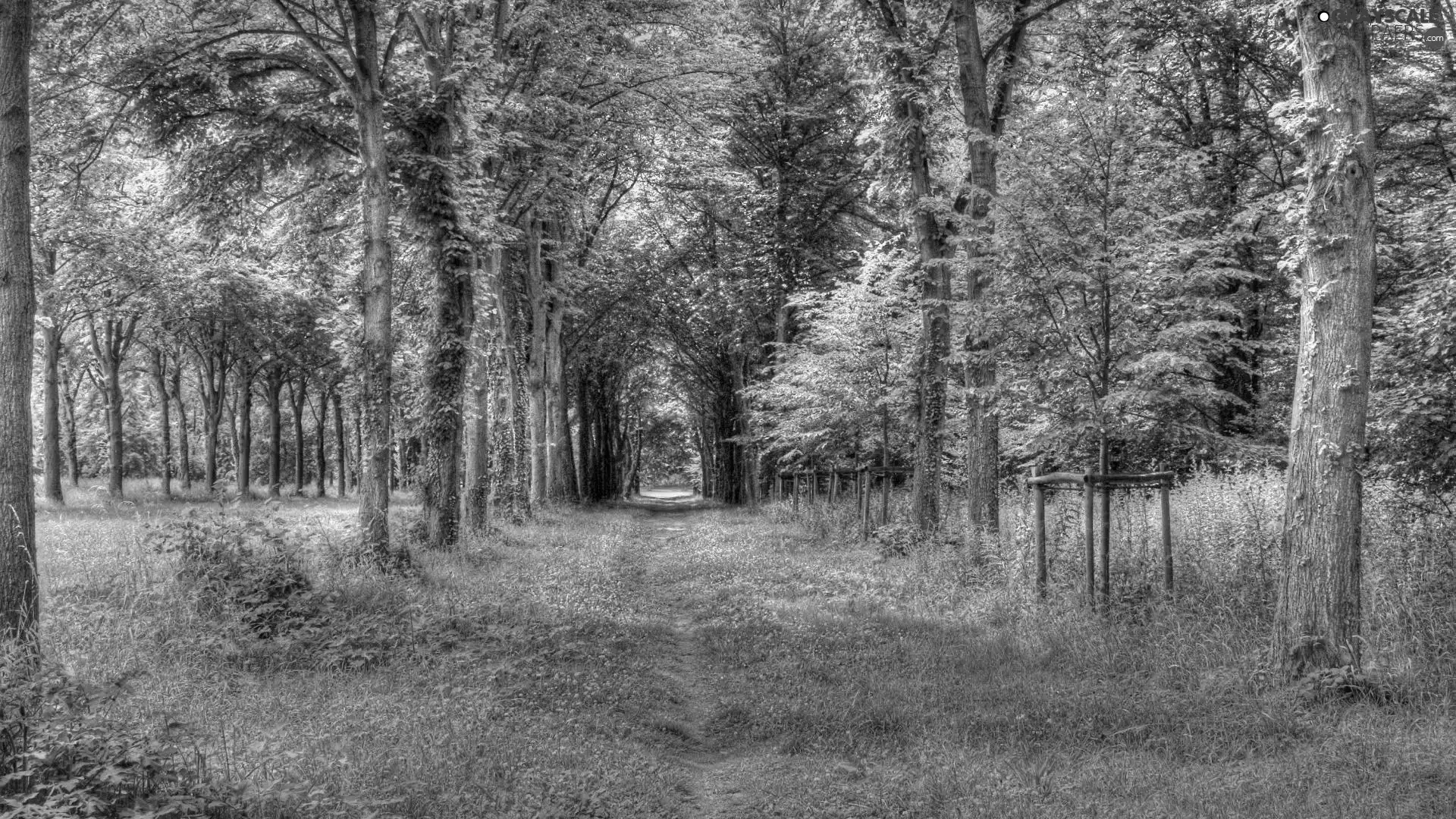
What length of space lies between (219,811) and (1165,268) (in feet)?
30.0

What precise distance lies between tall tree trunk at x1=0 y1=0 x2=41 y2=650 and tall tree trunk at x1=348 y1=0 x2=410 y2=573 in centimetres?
554

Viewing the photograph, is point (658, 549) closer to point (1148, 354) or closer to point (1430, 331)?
point (1148, 354)

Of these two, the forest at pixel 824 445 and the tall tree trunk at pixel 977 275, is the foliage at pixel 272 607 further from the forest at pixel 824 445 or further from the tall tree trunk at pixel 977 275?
the tall tree trunk at pixel 977 275

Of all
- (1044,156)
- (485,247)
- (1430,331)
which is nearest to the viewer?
(1430,331)

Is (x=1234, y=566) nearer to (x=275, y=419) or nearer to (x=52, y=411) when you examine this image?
(x=52, y=411)

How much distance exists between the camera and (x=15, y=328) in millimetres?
6312

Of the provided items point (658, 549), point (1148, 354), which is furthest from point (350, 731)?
point (658, 549)

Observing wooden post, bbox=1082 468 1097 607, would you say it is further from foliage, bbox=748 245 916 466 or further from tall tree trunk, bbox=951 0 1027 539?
foliage, bbox=748 245 916 466

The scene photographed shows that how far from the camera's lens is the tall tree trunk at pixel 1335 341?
6504 millimetres

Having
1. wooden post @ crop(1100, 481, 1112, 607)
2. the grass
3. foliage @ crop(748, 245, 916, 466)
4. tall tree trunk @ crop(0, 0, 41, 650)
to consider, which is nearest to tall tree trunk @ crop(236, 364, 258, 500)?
foliage @ crop(748, 245, 916, 466)

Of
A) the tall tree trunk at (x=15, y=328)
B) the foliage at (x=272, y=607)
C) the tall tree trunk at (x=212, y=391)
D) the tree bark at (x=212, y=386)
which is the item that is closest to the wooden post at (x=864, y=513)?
the foliage at (x=272, y=607)

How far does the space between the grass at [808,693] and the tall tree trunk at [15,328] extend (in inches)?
24.5

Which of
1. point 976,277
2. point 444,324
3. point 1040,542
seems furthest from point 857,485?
point 1040,542

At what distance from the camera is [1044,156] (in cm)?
962
